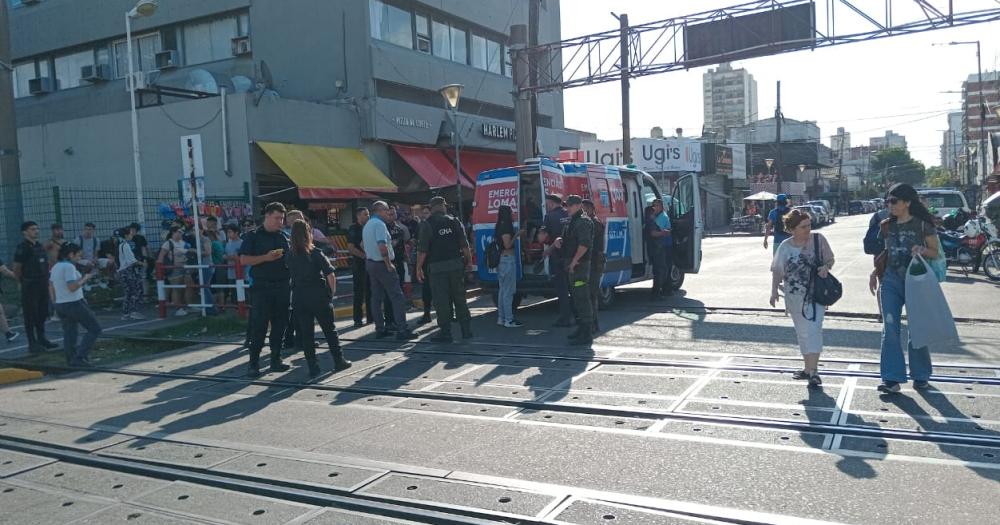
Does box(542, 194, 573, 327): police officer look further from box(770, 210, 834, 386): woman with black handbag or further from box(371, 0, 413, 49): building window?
box(371, 0, 413, 49): building window

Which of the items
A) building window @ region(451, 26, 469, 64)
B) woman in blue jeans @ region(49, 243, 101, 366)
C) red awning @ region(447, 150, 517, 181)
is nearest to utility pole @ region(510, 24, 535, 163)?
red awning @ region(447, 150, 517, 181)

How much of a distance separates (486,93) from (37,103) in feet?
55.1

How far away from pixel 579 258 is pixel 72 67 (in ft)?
89.5

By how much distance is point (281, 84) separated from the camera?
25656 mm

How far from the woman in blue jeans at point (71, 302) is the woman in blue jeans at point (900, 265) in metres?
8.53

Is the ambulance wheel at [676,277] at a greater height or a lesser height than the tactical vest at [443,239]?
lesser

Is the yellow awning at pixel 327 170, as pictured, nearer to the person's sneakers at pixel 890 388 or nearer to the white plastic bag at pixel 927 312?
the person's sneakers at pixel 890 388

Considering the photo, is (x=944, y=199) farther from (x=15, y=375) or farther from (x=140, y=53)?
(x=140, y=53)

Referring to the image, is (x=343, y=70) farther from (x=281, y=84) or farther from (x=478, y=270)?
(x=478, y=270)

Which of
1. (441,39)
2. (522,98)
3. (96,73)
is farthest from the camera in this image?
(441,39)

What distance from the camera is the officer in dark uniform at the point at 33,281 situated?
10742 millimetres

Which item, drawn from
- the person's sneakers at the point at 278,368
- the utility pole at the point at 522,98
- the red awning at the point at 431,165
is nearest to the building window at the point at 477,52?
the red awning at the point at 431,165

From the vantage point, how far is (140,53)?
2811 cm

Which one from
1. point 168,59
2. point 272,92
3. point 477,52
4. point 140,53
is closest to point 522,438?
point 272,92
